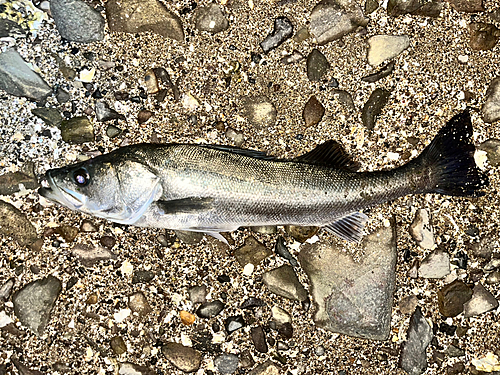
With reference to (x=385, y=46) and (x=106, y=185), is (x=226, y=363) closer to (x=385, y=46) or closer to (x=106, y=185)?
(x=106, y=185)

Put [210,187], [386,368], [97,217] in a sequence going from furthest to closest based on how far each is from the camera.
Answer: [386,368] < [97,217] < [210,187]

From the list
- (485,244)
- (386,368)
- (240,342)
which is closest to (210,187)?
(240,342)

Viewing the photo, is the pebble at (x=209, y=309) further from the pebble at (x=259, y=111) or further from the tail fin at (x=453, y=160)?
the tail fin at (x=453, y=160)

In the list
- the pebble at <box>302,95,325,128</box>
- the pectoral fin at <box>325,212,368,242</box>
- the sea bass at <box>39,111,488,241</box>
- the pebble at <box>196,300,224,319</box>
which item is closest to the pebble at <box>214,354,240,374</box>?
the pebble at <box>196,300,224,319</box>

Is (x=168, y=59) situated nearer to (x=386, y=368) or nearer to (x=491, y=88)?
(x=491, y=88)

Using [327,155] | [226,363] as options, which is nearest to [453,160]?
[327,155]
